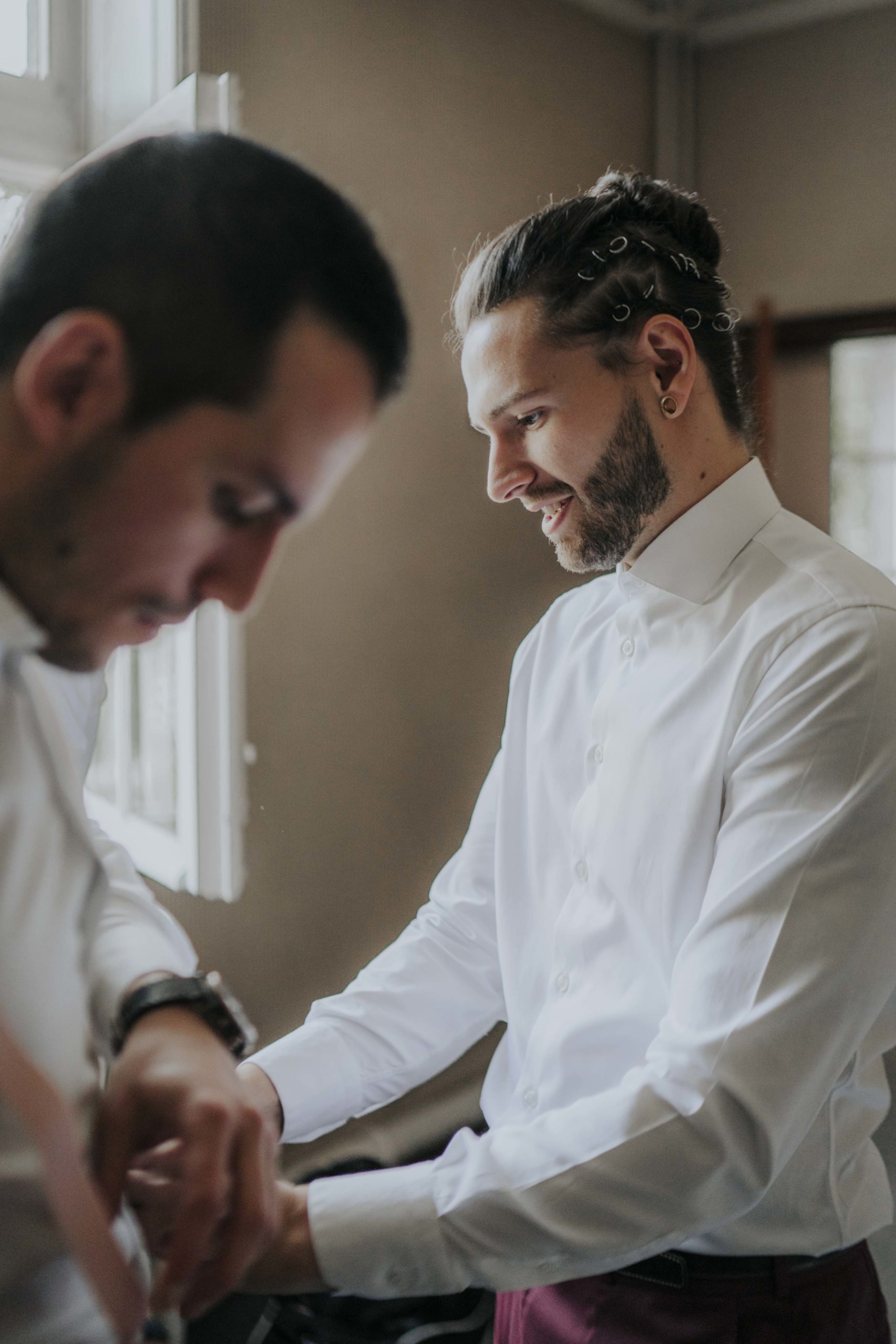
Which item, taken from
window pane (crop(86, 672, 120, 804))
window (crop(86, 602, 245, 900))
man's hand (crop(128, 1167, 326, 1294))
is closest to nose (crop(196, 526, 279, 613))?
man's hand (crop(128, 1167, 326, 1294))

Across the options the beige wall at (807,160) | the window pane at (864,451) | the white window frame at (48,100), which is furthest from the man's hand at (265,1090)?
the beige wall at (807,160)

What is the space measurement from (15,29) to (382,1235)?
1089mm

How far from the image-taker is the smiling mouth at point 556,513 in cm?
103

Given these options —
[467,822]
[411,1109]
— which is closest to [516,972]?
[411,1109]

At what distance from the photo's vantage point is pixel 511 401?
3.33 ft

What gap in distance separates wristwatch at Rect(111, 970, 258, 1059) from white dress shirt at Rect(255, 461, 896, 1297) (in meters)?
0.29

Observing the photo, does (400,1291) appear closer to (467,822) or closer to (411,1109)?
(411,1109)

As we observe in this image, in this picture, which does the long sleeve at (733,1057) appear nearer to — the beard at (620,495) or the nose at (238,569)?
the beard at (620,495)

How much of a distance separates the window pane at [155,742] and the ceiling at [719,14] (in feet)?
7.52

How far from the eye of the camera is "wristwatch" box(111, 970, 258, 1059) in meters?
0.39

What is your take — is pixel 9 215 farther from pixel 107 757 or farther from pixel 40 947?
pixel 107 757

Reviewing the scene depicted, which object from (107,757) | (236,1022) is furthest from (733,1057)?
(107,757)

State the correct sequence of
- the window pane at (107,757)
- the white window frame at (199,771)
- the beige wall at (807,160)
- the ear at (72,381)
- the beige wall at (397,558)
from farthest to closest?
the beige wall at (807,160) → the beige wall at (397,558) → the window pane at (107,757) → the white window frame at (199,771) → the ear at (72,381)

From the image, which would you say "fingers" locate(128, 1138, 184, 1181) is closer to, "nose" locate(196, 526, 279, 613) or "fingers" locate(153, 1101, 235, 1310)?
"fingers" locate(153, 1101, 235, 1310)
